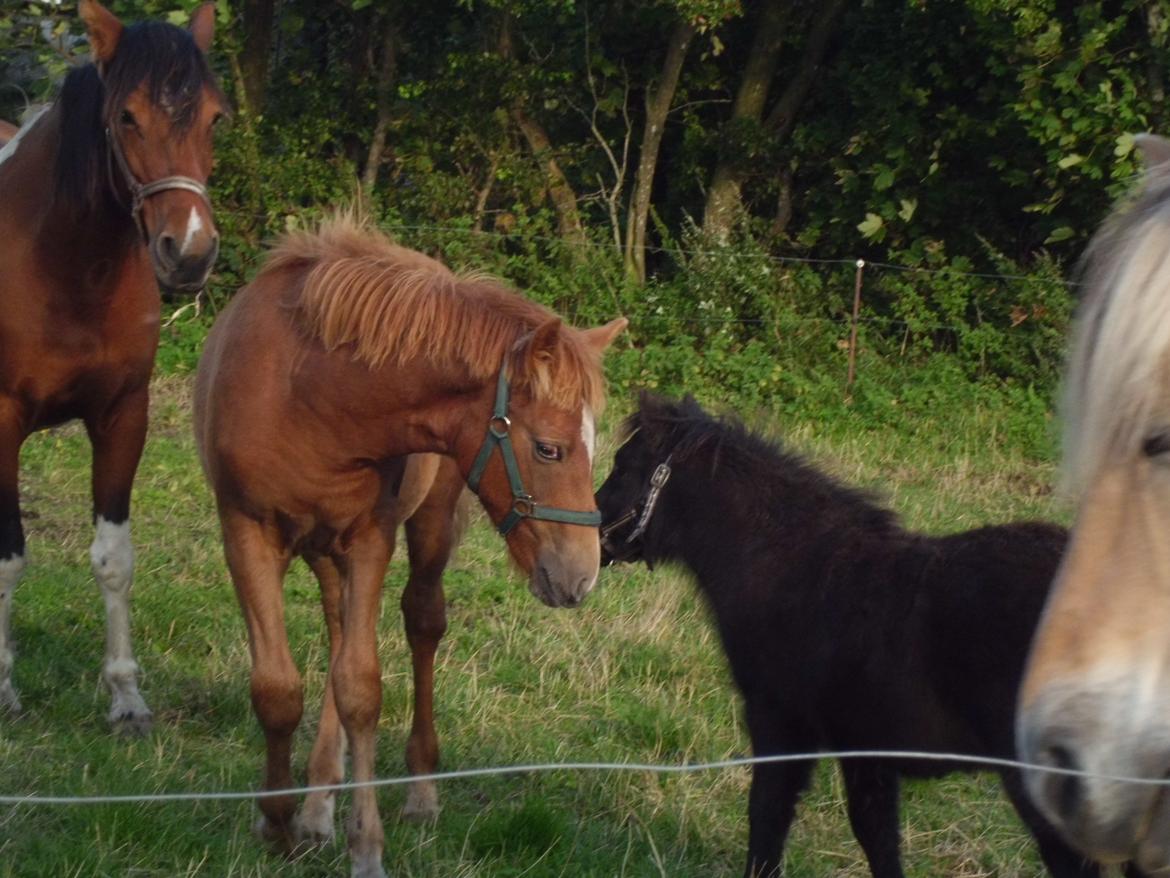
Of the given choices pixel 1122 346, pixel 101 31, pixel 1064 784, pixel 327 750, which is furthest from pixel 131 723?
pixel 1122 346

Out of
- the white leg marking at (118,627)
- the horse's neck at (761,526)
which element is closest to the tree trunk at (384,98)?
the white leg marking at (118,627)

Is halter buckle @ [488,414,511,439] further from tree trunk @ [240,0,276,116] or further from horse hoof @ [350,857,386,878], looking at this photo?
tree trunk @ [240,0,276,116]

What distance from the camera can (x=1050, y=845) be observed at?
3.66 metres

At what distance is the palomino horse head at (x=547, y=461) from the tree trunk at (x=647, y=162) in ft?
31.6

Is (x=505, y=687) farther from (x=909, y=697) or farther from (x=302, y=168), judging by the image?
(x=302, y=168)

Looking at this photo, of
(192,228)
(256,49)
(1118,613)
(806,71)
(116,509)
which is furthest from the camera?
(256,49)

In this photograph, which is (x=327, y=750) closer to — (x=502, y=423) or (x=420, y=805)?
(x=420, y=805)

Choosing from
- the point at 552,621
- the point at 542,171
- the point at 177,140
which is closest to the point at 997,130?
the point at 542,171

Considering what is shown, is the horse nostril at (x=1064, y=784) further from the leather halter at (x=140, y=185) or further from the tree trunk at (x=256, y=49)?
the tree trunk at (x=256, y=49)

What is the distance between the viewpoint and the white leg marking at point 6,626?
5.26 meters

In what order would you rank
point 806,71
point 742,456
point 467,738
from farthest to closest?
point 806,71
point 467,738
point 742,456

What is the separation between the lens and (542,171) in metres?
14.1

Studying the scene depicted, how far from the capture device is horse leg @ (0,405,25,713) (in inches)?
209

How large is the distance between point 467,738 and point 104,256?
7.72 feet
